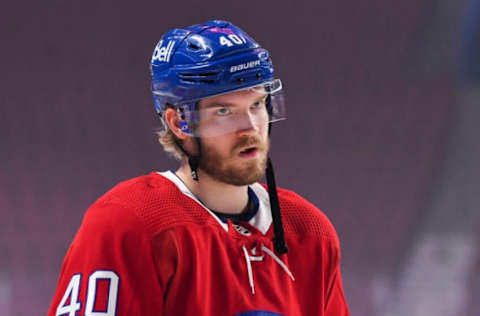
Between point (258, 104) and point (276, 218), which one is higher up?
point (258, 104)

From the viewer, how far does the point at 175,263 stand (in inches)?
55.9

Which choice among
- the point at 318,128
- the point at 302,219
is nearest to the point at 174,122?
the point at 302,219

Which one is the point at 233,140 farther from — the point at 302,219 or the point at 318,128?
the point at 318,128

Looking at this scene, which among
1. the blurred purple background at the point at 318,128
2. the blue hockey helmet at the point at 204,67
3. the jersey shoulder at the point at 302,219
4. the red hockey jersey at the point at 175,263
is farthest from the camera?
the blurred purple background at the point at 318,128

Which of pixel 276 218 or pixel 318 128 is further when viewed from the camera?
pixel 318 128

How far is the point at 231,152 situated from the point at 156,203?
0.18 meters

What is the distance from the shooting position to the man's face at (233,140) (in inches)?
59.2

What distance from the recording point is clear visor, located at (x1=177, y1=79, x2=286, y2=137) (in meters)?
1.51

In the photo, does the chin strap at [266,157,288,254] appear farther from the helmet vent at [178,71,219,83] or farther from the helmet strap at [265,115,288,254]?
the helmet vent at [178,71,219,83]

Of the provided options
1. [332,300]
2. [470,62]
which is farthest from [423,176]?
[332,300]

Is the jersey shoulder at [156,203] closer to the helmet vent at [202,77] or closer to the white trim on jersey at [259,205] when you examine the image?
the white trim on jersey at [259,205]

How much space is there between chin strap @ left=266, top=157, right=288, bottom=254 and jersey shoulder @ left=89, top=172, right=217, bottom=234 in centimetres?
16

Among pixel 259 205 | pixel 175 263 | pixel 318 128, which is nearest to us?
pixel 175 263

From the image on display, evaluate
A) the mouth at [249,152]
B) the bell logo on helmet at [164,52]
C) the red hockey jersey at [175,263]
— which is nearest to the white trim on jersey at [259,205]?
the red hockey jersey at [175,263]
